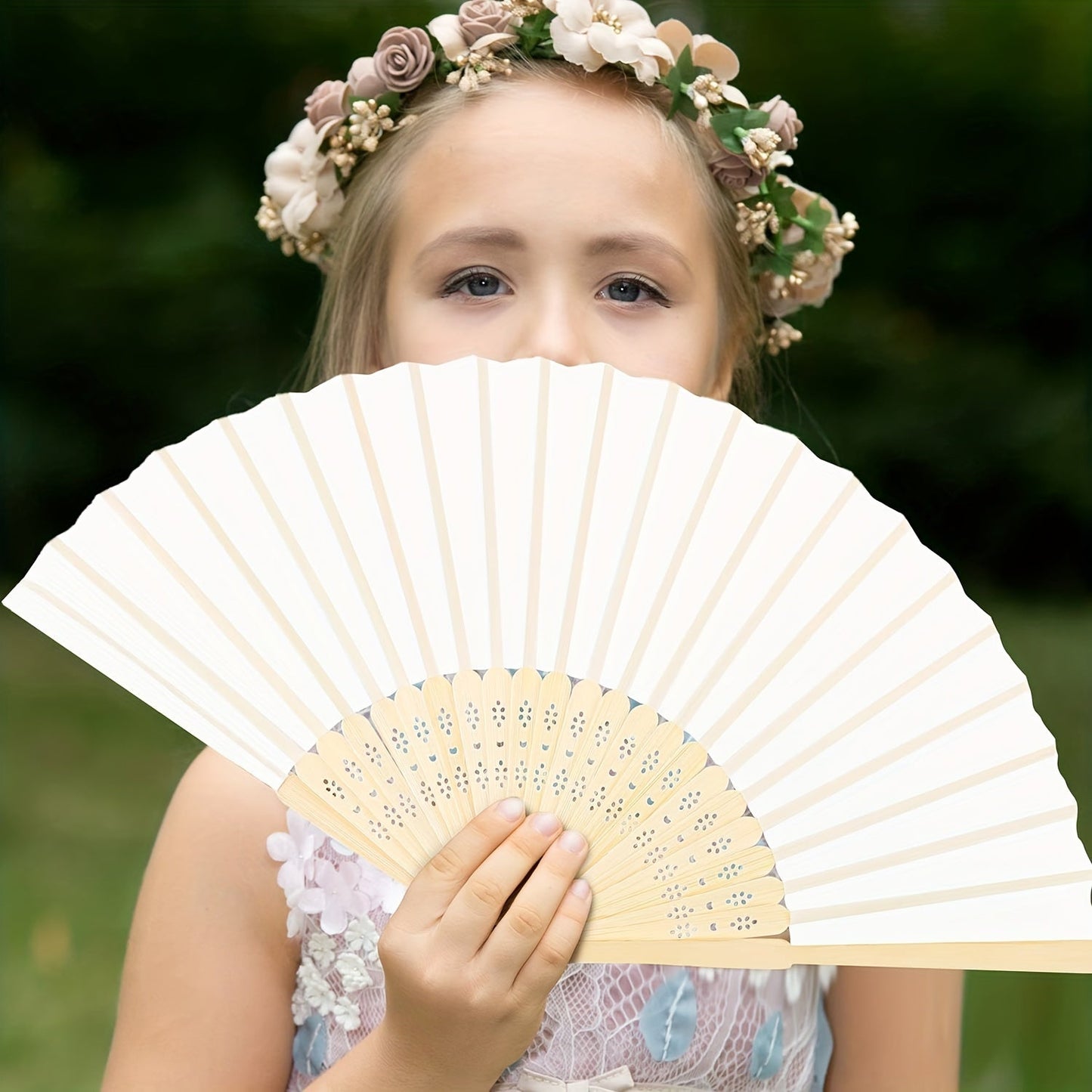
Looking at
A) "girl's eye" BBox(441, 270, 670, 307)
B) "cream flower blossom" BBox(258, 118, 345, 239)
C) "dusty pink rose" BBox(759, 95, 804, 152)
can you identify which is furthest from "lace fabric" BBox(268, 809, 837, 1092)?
"dusty pink rose" BBox(759, 95, 804, 152)

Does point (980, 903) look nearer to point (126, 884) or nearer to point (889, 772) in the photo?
point (889, 772)

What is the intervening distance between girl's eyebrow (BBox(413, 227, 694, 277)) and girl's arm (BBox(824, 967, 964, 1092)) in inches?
38.7

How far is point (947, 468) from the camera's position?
24.1 feet

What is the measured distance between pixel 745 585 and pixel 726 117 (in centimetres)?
85

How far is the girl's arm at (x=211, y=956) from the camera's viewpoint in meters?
1.54

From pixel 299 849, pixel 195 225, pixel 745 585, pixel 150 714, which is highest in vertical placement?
pixel 195 225

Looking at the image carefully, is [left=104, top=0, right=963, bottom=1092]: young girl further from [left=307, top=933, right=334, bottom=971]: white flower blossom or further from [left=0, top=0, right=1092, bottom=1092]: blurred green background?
[left=0, top=0, right=1092, bottom=1092]: blurred green background

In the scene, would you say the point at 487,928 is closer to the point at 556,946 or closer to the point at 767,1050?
the point at 556,946

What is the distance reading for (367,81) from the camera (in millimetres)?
1969

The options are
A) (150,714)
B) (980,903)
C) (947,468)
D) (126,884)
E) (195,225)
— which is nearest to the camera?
(980,903)

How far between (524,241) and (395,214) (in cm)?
28

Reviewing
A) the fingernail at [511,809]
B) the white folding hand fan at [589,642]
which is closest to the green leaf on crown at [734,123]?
the white folding hand fan at [589,642]

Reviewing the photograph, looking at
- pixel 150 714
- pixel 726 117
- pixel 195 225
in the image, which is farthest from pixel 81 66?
pixel 726 117

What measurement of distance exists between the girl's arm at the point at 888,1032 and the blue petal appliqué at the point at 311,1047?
2.23 feet
